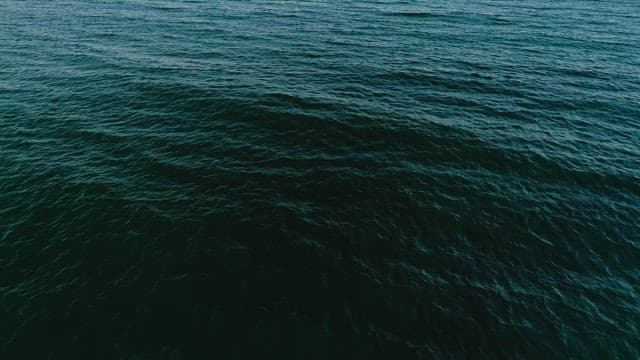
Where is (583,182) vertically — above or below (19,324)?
above

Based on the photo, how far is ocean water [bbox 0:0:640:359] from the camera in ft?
82.9

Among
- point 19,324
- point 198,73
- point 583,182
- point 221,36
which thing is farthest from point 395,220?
point 221,36

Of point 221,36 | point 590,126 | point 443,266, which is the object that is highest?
point 221,36

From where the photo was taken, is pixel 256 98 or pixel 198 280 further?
pixel 256 98

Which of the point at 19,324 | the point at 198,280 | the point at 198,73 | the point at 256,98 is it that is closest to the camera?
the point at 19,324

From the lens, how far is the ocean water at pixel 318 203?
25.3 metres

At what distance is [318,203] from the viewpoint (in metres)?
36.3

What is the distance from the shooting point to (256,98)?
177 feet

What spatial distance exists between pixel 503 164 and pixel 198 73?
4908 cm

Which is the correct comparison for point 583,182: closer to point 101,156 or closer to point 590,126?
point 590,126

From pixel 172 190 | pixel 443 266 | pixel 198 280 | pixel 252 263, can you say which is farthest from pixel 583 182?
pixel 172 190

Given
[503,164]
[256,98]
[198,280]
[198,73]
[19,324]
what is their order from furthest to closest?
[198,73], [256,98], [503,164], [198,280], [19,324]

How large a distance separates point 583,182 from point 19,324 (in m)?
51.8

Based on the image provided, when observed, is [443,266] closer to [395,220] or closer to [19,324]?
[395,220]
